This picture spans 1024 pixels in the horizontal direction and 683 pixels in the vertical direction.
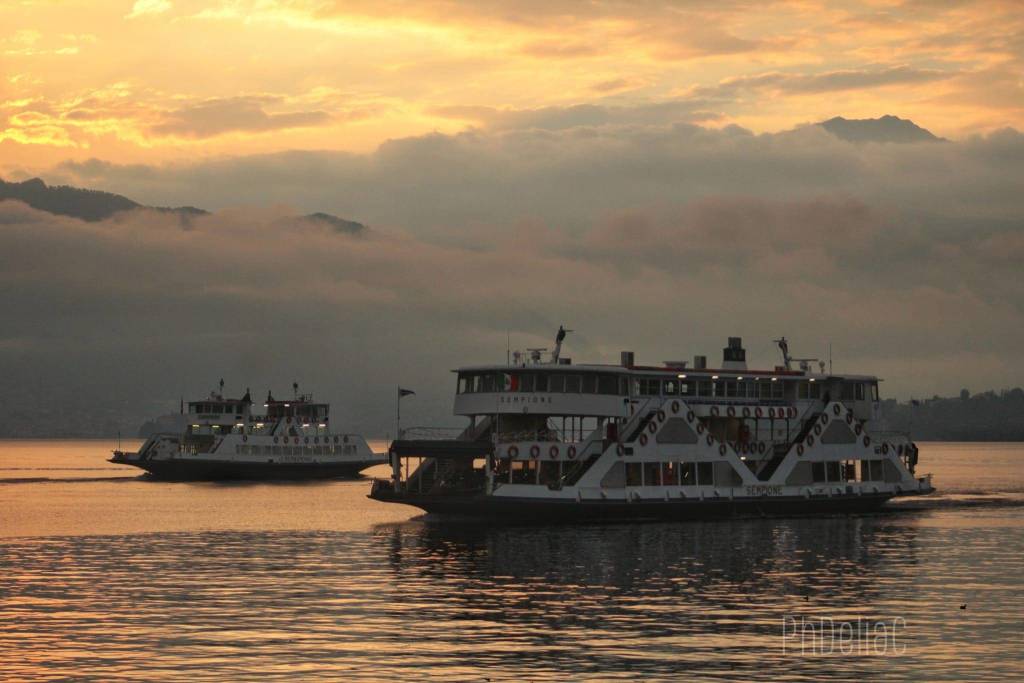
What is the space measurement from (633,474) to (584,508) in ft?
12.4

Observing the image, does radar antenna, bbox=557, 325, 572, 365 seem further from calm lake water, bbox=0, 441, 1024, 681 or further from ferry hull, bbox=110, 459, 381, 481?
ferry hull, bbox=110, 459, 381, 481

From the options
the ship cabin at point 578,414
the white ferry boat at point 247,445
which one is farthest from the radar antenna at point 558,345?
the white ferry boat at point 247,445

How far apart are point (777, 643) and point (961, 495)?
282 feet

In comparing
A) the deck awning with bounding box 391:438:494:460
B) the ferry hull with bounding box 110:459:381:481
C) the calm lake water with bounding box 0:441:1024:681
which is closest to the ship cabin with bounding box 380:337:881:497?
the deck awning with bounding box 391:438:494:460

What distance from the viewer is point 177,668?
33.5 metres

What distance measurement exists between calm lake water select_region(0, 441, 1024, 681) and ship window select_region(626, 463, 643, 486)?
7.99ft

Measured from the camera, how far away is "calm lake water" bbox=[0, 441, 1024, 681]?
34406 mm

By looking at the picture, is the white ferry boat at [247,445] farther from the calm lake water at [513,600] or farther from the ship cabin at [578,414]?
the ship cabin at [578,414]

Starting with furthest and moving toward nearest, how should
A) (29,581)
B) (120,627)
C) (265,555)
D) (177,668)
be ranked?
(265,555)
(29,581)
(120,627)
(177,668)

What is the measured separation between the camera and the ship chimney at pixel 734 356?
78.6 metres

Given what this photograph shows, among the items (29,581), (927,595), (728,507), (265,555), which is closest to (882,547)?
(728,507)

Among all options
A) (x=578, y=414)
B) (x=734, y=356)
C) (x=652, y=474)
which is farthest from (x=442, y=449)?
(x=734, y=356)

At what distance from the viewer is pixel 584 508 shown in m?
68.4

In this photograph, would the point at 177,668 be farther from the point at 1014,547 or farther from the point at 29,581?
the point at 1014,547
